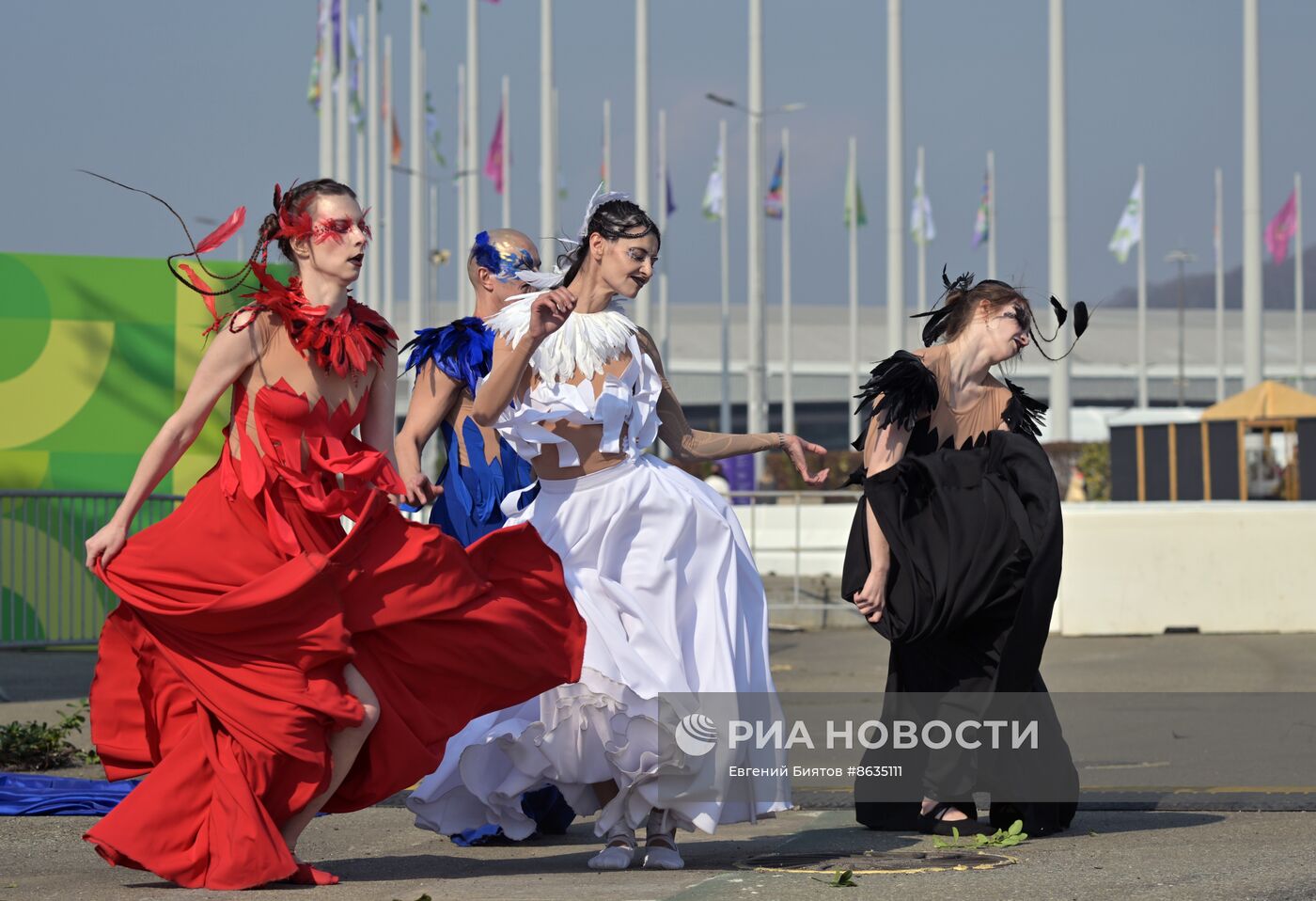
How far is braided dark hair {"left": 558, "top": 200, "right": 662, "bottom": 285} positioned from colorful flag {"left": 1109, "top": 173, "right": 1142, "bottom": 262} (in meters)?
68.9

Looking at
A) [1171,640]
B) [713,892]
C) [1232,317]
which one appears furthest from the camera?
[1232,317]

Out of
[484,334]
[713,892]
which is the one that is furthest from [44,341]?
[713,892]

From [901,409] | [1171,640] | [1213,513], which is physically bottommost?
[1171,640]

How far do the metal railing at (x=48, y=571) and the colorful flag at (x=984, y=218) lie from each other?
6146 centimetres

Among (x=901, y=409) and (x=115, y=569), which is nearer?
(x=115, y=569)

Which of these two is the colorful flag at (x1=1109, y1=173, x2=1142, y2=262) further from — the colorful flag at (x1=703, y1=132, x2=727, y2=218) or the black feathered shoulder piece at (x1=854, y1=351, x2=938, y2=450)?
the black feathered shoulder piece at (x1=854, y1=351, x2=938, y2=450)

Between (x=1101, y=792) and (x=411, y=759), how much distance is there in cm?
295

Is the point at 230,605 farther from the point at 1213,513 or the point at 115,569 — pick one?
the point at 1213,513

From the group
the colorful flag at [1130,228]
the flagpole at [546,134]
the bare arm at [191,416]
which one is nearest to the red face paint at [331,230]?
the bare arm at [191,416]

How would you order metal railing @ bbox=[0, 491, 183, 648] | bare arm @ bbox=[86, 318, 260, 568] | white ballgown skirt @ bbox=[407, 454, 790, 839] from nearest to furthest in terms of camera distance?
1. bare arm @ bbox=[86, 318, 260, 568]
2. white ballgown skirt @ bbox=[407, 454, 790, 839]
3. metal railing @ bbox=[0, 491, 183, 648]

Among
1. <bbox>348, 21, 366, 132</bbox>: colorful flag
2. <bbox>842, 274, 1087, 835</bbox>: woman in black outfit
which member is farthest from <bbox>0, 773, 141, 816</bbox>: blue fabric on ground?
<bbox>348, 21, 366, 132</bbox>: colorful flag

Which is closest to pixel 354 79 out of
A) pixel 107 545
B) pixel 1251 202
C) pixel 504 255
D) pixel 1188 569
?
pixel 1251 202

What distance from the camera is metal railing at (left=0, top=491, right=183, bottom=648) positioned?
12.3 meters

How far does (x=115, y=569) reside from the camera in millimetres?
4863
